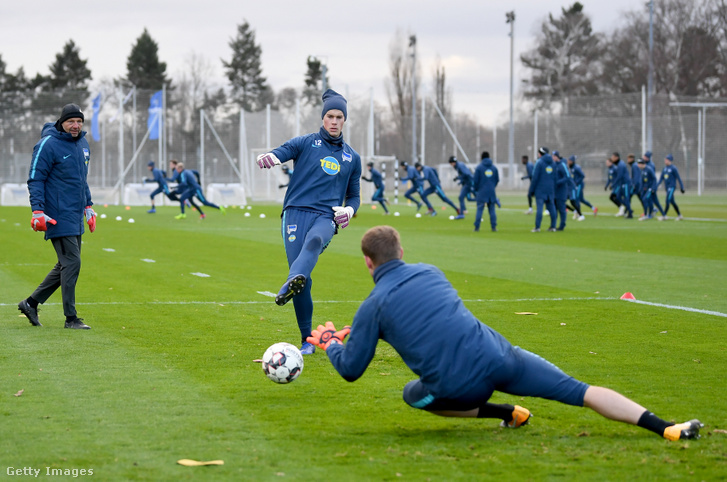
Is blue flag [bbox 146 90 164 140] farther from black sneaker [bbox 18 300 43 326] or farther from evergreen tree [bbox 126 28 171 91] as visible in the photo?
evergreen tree [bbox 126 28 171 91]

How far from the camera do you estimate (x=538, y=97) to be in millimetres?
75125

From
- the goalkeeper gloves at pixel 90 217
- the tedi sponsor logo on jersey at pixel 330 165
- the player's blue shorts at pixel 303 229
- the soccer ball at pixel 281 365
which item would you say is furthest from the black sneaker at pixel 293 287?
the goalkeeper gloves at pixel 90 217

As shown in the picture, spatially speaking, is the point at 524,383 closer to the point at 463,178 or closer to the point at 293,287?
the point at 293,287

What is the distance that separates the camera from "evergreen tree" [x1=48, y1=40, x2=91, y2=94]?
85.5 m

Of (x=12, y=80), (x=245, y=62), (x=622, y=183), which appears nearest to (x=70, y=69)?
(x=12, y=80)

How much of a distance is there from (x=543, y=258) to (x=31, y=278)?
880cm

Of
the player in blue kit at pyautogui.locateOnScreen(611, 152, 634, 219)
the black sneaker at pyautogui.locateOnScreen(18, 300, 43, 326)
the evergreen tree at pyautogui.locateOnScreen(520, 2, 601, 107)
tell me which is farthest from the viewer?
the evergreen tree at pyautogui.locateOnScreen(520, 2, 601, 107)

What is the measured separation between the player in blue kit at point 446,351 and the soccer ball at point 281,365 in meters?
1.05

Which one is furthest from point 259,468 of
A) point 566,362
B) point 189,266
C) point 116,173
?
point 116,173

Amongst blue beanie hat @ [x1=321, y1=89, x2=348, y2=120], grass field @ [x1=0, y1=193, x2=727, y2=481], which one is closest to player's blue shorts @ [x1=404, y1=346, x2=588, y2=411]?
grass field @ [x1=0, y1=193, x2=727, y2=481]

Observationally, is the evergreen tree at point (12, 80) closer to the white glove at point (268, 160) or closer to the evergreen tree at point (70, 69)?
the evergreen tree at point (70, 69)

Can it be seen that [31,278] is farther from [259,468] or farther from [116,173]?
[116,173]

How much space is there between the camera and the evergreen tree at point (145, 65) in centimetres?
8588

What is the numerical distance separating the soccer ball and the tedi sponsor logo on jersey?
6.36ft
